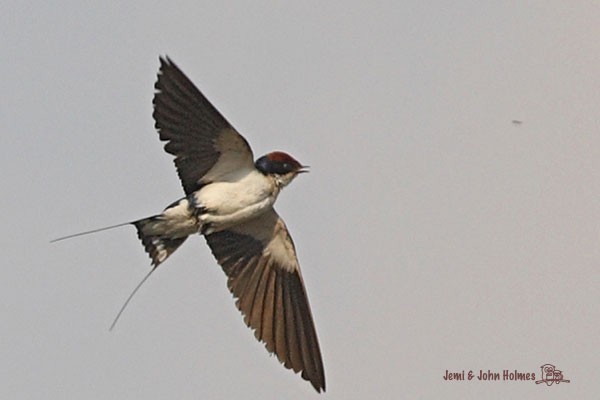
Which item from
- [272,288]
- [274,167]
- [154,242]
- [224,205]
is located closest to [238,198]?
[224,205]

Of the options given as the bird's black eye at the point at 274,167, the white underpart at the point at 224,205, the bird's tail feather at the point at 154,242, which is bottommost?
the bird's tail feather at the point at 154,242

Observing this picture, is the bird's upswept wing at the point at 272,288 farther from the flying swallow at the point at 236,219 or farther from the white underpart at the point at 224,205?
the white underpart at the point at 224,205

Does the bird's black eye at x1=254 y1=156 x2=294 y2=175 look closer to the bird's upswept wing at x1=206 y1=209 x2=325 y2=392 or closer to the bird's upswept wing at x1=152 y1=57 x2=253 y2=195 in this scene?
the bird's upswept wing at x1=152 y1=57 x2=253 y2=195

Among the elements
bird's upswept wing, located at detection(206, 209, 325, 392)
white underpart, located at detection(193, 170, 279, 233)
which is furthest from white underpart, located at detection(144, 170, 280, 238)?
bird's upswept wing, located at detection(206, 209, 325, 392)

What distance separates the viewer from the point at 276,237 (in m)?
9.93

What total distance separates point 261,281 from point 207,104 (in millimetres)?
1511

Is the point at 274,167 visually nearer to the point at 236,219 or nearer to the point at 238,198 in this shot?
the point at 238,198

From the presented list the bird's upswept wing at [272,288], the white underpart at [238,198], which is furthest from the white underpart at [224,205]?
the bird's upswept wing at [272,288]

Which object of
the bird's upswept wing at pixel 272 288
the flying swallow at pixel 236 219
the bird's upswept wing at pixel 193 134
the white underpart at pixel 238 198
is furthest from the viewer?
the bird's upswept wing at pixel 272 288

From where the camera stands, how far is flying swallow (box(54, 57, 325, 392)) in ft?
29.6

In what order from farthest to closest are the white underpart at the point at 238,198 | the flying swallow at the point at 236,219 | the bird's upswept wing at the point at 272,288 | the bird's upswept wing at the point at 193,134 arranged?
the bird's upswept wing at the point at 272,288 < the white underpart at the point at 238,198 < the flying swallow at the point at 236,219 < the bird's upswept wing at the point at 193,134

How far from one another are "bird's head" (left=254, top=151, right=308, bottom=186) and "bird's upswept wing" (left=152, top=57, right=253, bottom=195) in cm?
9

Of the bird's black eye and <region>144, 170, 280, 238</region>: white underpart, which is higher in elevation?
the bird's black eye

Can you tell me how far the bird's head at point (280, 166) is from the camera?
918cm
